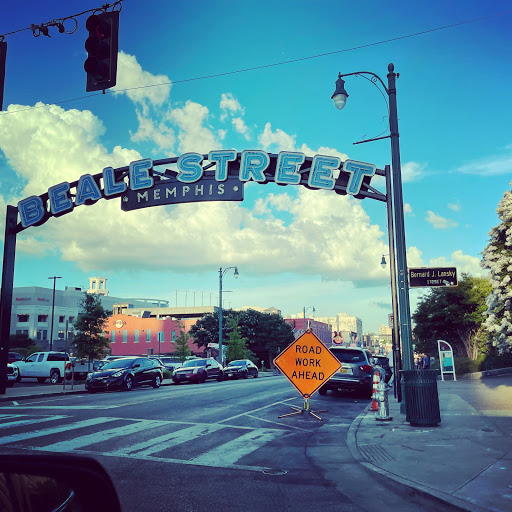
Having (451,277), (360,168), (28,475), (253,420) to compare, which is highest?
(360,168)

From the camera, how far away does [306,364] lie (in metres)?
12.3

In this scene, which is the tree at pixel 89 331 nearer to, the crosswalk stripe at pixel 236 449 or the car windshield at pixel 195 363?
the car windshield at pixel 195 363

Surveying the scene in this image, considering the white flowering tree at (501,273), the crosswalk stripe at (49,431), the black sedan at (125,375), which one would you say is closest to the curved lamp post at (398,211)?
the crosswalk stripe at (49,431)

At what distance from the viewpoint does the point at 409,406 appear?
1065 centimetres

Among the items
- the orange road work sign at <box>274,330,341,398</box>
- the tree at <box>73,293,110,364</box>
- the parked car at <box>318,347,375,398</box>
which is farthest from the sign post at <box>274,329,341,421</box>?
the tree at <box>73,293,110,364</box>

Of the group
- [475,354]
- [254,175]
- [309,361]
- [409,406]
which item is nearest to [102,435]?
[309,361]

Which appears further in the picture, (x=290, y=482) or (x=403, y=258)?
(x=403, y=258)

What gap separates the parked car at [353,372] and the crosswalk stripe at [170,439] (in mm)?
9134

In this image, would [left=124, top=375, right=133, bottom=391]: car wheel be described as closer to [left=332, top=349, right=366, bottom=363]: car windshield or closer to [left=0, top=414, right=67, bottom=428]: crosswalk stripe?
[left=332, top=349, right=366, bottom=363]: car windshield

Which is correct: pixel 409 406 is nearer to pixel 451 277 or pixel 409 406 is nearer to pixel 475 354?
pixel 451 277

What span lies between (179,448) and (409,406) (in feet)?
15.9

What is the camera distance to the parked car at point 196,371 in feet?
97.4

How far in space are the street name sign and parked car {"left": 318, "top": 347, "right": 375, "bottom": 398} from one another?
6.94m

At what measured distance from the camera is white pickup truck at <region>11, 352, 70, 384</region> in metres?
30.1
